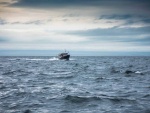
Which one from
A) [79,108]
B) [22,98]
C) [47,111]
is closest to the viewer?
[47,111]

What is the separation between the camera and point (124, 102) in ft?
67.2

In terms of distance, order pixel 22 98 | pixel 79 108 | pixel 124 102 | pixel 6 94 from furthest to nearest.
Result: pixel 6 94, pixel 22 98, pixel 124 102, pixel 79 108

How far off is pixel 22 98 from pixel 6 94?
249 centimetres

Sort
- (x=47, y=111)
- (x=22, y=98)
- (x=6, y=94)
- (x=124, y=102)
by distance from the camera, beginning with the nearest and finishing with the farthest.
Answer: (x=47, y=111) < (x=124, y=102) < (x=22, y=98) < (x=6, y=94)

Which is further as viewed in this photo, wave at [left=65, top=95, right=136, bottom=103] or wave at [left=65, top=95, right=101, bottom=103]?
wave at [left=65, top=95, right=101, bottom=103]

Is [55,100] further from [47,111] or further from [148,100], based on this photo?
[148,100]

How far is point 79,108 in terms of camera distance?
18.8 m

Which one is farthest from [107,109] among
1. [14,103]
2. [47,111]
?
[14,103]

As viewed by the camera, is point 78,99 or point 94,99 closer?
point 78,99

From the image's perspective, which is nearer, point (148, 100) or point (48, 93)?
point (148, 100)

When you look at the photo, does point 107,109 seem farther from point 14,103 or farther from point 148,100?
point 14,103

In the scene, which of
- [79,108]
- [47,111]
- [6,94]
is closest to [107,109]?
[79,108]

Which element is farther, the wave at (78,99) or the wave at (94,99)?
the wave at (78,99)

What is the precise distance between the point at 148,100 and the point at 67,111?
24.3 ft
